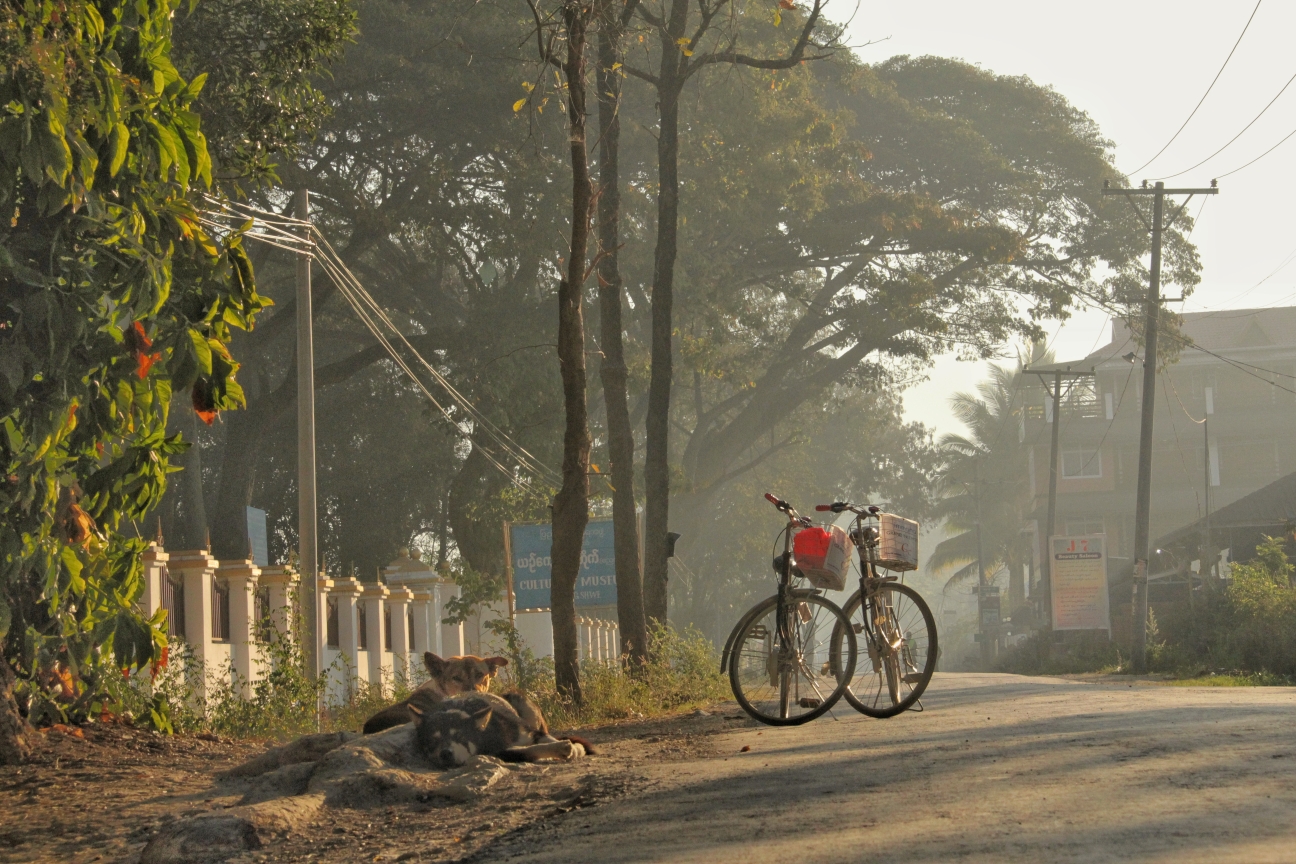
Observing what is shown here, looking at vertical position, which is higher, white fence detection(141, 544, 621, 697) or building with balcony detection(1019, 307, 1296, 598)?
building with balcony detection(1019, 307, 1296, 598)

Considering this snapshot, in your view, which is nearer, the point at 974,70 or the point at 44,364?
the point at 44,364

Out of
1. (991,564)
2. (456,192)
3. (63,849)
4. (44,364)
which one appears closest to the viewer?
(63,849)

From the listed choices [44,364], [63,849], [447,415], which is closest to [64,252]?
[44,364]

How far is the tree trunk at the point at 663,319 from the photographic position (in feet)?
53.7

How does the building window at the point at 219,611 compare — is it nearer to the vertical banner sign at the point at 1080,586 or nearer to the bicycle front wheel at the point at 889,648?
the bicycle front wheel at the point at 889,648

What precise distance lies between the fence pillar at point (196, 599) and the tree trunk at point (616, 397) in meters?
4.15

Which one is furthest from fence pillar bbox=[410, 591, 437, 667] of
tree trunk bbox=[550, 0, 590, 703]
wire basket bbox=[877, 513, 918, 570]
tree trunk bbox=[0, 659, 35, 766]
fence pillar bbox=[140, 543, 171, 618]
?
tree trunk bbox=[0, 659, 35, 766]

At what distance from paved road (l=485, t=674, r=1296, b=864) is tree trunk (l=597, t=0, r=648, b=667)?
253 inches

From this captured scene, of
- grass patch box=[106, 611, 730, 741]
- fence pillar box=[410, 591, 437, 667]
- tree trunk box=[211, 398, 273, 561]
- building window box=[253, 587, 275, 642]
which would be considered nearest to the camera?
grass patch box=[106, 611, 730, 741]

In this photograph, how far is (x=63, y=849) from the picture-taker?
5992 mm

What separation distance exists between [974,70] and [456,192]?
769 inches

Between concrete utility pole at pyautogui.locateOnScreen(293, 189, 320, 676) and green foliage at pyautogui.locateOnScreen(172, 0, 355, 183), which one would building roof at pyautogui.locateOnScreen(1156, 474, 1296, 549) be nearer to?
concrete utility pole at pyautogui.locateOnScreen(293, 189, 320, 676)

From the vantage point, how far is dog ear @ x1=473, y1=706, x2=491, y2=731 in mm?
7956

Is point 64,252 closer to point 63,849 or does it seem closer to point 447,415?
point 63,849
